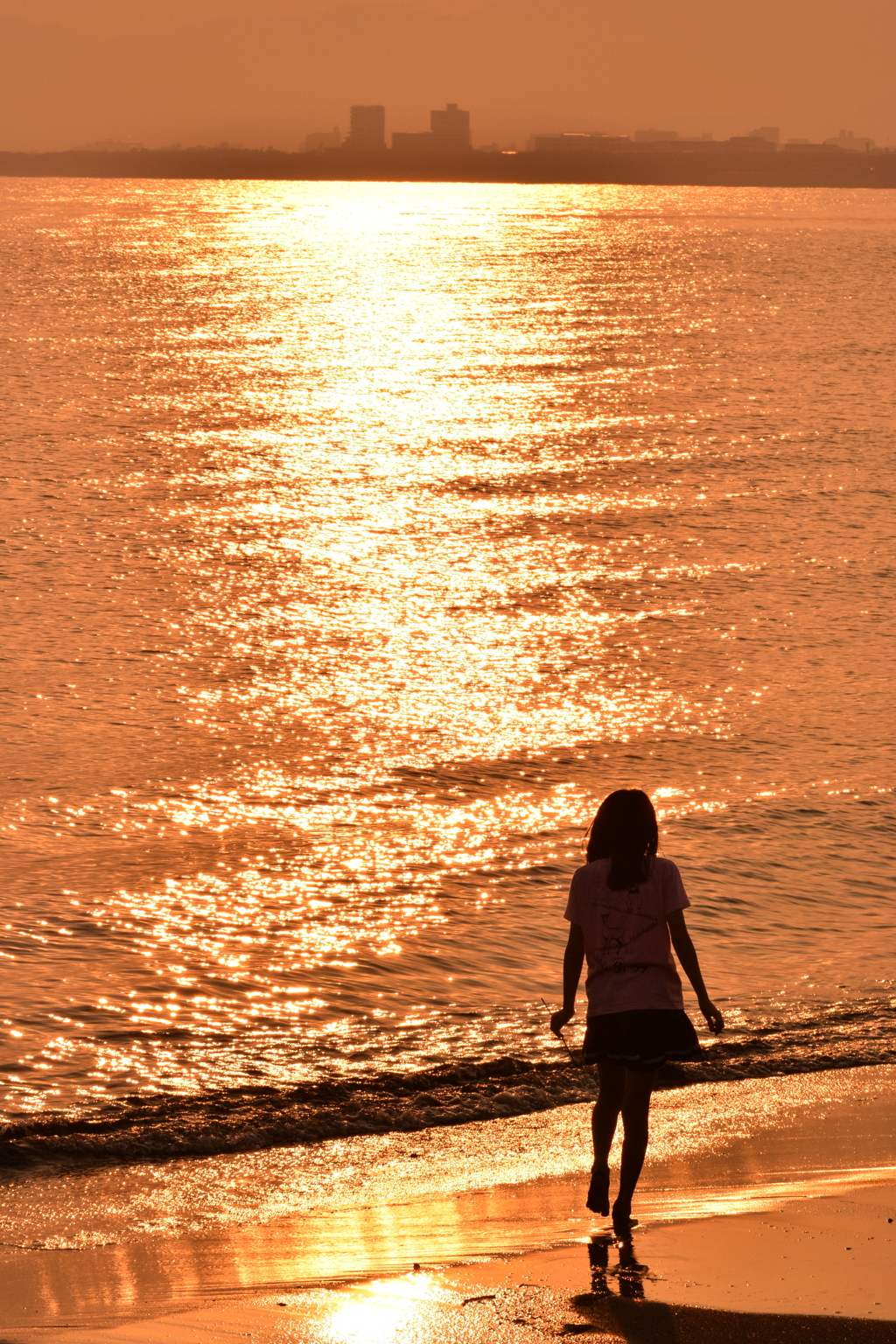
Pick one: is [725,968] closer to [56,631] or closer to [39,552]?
[56,631]

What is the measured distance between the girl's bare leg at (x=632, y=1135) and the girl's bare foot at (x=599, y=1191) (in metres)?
0.04

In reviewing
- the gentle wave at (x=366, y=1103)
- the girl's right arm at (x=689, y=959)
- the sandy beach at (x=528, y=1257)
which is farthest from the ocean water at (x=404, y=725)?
the girl's right arm at (x=689, y=959)

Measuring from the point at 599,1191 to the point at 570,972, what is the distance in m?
0.78

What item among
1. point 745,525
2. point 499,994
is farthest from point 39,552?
point 499,994

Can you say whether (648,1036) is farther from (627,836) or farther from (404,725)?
(404,725)

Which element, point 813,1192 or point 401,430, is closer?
point 813,1192

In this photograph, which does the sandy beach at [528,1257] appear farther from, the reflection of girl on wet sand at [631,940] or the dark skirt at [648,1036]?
the dark skirt at [648,1036]

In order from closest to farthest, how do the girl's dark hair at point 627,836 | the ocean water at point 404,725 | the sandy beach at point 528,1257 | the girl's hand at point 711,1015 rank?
the sandy beach at point 528,1257, the girl's dark hair at point 627,836, the girl's hand at point 711,1015, the ocean water at point 404,725

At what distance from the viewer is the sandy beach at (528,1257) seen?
475cm

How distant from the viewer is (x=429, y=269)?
3799 inches

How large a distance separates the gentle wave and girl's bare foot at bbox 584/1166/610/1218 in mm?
2054

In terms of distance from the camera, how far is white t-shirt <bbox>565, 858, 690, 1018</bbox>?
5520 mm

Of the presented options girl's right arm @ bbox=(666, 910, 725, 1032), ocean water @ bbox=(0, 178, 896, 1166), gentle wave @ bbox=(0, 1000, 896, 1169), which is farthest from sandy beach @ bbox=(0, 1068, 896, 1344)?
ocean water @ bbox=(0, 178, 896, 1166)

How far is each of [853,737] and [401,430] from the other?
78.8 feet
